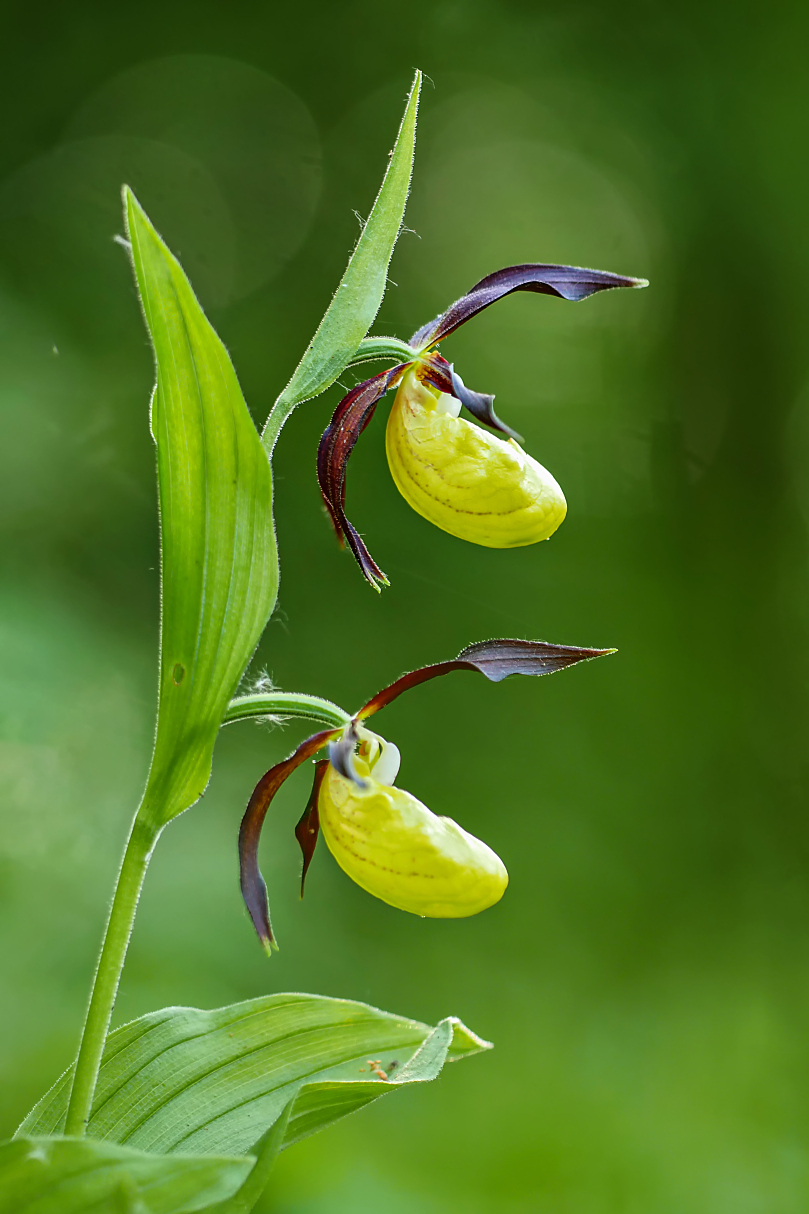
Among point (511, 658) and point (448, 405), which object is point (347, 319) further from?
point (511, 658)

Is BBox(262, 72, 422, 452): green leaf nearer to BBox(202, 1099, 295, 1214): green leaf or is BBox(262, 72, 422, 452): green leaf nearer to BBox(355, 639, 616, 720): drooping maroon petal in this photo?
BBox(355, 639, 616, 720): drooping maroon petal

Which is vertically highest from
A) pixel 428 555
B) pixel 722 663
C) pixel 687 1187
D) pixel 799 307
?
pixel 799 307

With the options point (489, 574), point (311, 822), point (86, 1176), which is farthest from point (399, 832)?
point (489, 574)

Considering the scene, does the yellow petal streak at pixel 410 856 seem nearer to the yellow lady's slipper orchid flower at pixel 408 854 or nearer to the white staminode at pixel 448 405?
the yellow lady's slipper orchid flower at pixel 408 854

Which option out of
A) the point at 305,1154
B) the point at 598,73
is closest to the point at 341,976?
the point at 305,1154

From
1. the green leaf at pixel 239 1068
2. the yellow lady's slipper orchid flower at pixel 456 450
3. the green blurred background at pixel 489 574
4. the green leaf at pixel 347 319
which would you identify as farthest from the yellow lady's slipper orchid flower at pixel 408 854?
the green blurred background at pixel 489 574

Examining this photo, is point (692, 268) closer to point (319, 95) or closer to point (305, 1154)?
point (319, 95)

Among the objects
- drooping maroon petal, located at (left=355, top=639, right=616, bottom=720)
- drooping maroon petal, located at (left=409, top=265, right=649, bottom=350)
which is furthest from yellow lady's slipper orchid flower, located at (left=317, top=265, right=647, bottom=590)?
drooping maroon petal, located at (left=355, top=639, right=616, bottom=720)
